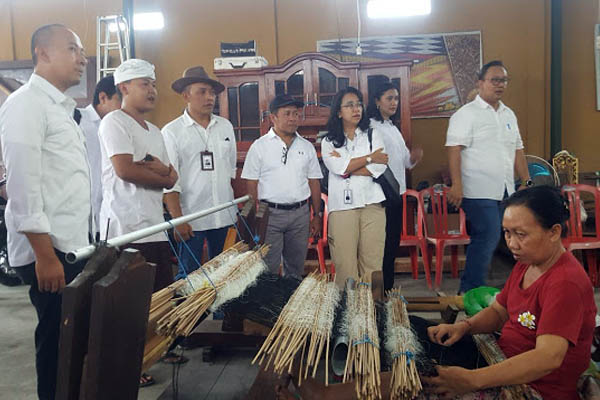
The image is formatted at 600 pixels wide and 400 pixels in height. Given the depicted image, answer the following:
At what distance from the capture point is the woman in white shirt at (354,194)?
122 inches

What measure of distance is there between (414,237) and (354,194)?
1.50 meters

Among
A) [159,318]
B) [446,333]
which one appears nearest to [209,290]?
[159,318]

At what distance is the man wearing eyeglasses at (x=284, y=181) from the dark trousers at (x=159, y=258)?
2.79 feet

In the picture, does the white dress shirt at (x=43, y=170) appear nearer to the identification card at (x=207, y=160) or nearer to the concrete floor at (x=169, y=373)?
the concrete floor at (x=169, y=373)

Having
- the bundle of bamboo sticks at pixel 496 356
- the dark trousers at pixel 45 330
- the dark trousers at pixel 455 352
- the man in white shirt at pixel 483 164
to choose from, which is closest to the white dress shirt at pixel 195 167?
the dark trousers at pixel 45 330

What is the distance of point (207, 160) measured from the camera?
3.02 meters

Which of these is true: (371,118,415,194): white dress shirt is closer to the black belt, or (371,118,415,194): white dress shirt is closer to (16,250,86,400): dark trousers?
the black belt

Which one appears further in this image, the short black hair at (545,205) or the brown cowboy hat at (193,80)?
the brown cowboy hat at (193,80)

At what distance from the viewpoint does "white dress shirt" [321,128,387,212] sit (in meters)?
3.10

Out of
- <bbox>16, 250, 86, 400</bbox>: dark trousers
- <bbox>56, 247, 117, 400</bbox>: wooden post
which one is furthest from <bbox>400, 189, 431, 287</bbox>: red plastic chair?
<bbox>56, 247, 117, 400</bbox>: wooden post

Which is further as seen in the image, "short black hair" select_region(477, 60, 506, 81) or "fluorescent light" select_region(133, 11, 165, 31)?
"fluorescent light" select_region(133, 11, 165, 31)

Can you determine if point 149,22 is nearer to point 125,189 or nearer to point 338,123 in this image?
point 338,123

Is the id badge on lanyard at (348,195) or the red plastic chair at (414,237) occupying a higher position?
the id badge on lanyard at (348,195)

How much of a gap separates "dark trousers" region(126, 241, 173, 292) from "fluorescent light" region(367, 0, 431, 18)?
4.38 meters
